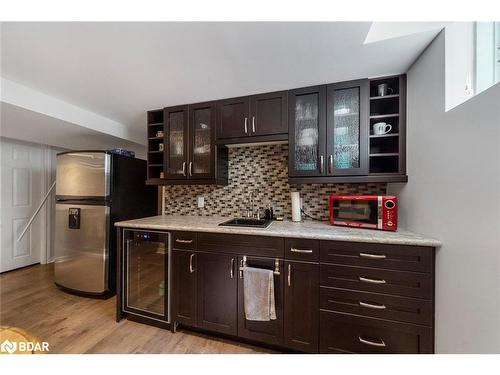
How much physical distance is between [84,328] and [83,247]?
2.97 feet

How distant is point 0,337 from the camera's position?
0.69 meters

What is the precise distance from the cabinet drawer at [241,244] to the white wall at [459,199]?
93cm

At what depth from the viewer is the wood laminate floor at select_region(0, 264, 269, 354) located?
1510mm

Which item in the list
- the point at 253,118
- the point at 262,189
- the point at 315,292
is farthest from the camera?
the point at 262,189

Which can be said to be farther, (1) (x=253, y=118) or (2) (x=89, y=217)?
(2) (x=89, y=217)

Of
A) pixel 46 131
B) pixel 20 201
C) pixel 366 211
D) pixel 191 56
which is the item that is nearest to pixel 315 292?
pixel 366 211

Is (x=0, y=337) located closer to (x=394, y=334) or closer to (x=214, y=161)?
(x=214, y=161)

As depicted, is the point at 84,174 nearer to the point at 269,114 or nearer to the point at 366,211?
the point at 269,114

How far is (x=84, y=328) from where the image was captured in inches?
68.4

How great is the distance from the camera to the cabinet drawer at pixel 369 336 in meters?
1.18

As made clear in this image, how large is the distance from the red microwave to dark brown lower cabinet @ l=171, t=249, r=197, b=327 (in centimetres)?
126

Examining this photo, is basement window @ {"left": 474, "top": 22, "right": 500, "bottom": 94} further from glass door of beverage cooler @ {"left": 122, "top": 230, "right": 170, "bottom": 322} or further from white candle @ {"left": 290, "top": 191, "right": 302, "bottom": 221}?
glass door of beverage cooler @ {"left": 122, "top": 230, "right": 170, "bottom": 322}

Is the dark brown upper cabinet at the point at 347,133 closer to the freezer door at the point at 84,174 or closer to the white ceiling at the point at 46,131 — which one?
the freezer door at the point at 84,174
